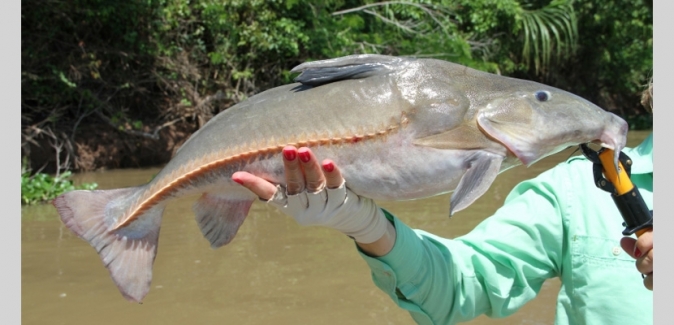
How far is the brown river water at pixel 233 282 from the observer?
4.02 m

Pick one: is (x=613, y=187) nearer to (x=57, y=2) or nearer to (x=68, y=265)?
(x=68, y=265)

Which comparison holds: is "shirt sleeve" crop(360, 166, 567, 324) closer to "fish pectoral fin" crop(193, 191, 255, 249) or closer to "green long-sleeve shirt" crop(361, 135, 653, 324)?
"green long-sleeve shirt" crop(361, 135, 653, 324)

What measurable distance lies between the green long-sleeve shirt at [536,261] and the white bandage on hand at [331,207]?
0.18 m

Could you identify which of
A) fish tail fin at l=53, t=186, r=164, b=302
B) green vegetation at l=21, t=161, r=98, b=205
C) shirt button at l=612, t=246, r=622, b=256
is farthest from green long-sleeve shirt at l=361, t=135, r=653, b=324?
green vegetation at l=21, t=161, r=98, b=205

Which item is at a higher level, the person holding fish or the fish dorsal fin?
the fish dorsal fin

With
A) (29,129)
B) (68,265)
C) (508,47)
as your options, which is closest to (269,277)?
(68,265)

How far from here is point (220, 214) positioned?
1853 millimetres

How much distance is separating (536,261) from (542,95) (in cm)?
64

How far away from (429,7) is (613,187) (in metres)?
12.5

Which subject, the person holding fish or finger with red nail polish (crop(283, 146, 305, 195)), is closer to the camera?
finger with red nail polish (crop(283, 146, 305, 195))

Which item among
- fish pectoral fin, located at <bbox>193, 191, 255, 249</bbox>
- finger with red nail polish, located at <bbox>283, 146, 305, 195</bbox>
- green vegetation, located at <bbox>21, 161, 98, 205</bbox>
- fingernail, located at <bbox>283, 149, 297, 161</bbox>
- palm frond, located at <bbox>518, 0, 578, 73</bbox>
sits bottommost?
green vegetation, located at <bbox>21, 161, 98, 205</bbox>

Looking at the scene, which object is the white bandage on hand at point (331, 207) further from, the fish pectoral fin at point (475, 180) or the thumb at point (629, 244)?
the thumb at point (629, 244)

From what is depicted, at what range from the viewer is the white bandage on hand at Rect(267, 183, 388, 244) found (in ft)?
5.57

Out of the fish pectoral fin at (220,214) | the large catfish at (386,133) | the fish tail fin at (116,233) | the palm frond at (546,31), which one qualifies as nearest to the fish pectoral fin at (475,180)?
the large catfish at (386,133)
